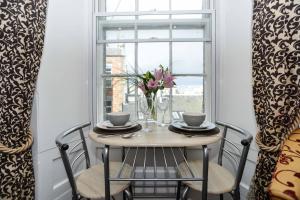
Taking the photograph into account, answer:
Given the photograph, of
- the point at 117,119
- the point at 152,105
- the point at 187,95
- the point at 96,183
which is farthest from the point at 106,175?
the point at 187,95

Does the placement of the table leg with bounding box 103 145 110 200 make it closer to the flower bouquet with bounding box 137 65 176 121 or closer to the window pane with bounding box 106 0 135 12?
the flower bouquet with bounding box 137 65 176 121

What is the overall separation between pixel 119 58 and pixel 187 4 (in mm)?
757

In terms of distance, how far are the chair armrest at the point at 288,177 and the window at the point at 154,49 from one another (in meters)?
1.01

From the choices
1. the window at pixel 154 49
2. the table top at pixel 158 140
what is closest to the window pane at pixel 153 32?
the window at pixel 154 49

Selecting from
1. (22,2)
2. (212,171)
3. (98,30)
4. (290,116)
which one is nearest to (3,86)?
(22,2)

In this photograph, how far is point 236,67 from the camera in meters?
1.53

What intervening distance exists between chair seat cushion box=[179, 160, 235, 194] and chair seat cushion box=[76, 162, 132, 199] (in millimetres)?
382

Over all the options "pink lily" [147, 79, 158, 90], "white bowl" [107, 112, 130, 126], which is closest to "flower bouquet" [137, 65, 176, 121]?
"pink lily" [147, 79, 158, 90]

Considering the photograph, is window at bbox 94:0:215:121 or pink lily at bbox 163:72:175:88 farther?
window at bbox 94:0:215:121

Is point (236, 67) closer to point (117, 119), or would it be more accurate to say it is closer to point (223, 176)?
point (223, 176)

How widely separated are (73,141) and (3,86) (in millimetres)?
649

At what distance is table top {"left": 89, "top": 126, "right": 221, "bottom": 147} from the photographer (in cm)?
105

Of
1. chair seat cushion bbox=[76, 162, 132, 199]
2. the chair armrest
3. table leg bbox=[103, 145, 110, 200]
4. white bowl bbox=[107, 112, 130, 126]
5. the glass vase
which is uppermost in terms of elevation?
the glass vase

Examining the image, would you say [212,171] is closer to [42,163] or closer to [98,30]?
[42,163]
